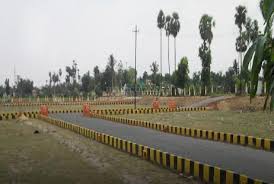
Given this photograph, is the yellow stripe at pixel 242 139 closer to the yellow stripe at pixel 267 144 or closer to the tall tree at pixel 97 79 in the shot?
the yellow stripe at pixel 267 144

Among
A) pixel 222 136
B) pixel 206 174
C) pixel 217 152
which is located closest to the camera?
pixel 206 174

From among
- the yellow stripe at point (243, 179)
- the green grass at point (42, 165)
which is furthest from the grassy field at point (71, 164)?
the yellow stripe at point (243, 179)

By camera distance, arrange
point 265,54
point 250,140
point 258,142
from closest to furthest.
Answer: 1. point 265,54
2. point 258,142
3. point 250,140

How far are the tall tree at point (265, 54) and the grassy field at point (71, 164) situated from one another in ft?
13.9

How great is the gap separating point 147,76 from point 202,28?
198 feet

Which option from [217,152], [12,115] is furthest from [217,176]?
[12,115]

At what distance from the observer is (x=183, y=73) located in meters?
55.2

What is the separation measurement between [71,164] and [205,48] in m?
43.1

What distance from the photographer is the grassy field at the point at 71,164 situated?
980 cm

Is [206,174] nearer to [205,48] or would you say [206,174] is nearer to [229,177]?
[229,177]

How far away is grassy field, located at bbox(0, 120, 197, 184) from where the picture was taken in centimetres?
980

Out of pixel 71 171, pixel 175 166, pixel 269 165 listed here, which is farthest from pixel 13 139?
pixel 269 165

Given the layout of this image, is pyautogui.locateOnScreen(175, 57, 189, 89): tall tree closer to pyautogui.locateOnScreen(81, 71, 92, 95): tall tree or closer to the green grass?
pyautogui.locateOnScreen(81, 71, 92, 95): tall tree

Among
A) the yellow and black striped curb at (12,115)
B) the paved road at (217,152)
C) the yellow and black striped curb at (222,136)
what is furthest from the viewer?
the yellow and black striped curb at (12,115)
